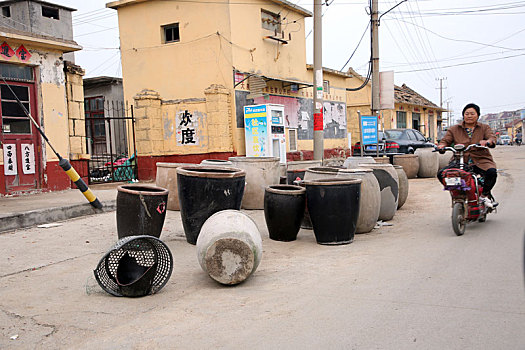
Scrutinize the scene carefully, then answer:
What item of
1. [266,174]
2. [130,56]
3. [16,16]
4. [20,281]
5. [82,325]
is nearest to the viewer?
[82,325]

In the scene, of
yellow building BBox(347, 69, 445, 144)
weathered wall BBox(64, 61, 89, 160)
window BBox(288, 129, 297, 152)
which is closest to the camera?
weathered wall BBox(64, 61, 89, 160)

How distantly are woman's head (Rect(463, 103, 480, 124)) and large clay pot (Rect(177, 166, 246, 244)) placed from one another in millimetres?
3662

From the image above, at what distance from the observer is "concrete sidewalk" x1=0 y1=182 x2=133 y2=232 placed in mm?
7741

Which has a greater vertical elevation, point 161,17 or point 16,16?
point 16,16

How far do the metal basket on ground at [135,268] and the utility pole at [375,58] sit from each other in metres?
14.2

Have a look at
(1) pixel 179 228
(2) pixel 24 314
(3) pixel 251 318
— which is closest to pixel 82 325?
(2) pixel 24 314

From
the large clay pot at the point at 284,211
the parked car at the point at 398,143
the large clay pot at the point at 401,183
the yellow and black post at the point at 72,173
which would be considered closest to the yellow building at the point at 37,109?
the yellow and black post at the point at 72,173

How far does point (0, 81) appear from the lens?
10398 millimetres

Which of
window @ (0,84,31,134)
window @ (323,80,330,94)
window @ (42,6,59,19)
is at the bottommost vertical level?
window @ (0,84,31,134)

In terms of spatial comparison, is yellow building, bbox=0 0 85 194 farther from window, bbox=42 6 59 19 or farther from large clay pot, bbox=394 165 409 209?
window, bbox=42 6 59 19

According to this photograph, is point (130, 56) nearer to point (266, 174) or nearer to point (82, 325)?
point (266, 174)

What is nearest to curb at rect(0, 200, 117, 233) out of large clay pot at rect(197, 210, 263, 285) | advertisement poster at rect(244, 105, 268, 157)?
large clay pot at rect(197, 210, 263, 285)

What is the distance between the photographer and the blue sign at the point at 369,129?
1638cm

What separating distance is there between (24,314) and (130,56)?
581 inches
